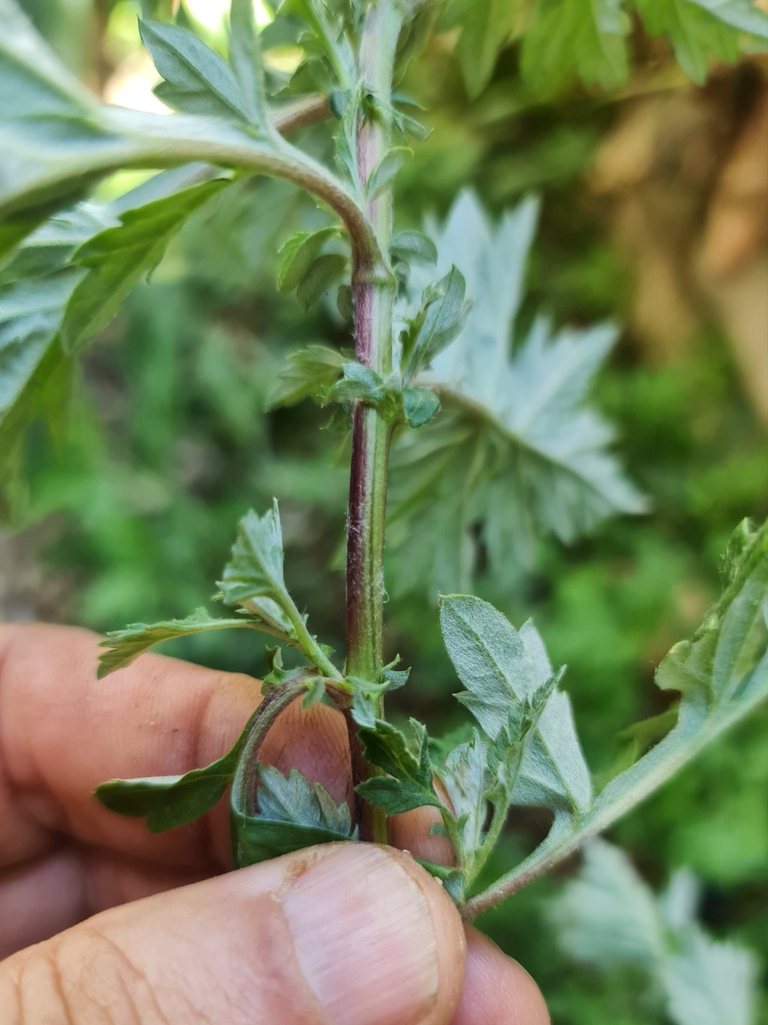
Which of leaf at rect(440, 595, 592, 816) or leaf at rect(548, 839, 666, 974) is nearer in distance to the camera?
leaf at rect(440, 595, 592, 816)

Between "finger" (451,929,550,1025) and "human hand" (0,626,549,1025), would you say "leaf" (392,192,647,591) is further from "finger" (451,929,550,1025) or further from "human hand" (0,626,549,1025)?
"finger" (451,929,550,1025)

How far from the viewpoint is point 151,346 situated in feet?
7.75

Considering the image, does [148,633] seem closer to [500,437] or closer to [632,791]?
[632,791]

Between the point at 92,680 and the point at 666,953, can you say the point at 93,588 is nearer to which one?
the point at 92,680

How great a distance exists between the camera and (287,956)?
591mm

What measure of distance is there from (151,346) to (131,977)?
2.02m

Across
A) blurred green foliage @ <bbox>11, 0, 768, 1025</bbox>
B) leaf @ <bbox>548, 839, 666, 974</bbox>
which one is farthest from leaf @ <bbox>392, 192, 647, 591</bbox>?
blurred green foliage @ <bbox>11, 0, 768, 1025</bbox>

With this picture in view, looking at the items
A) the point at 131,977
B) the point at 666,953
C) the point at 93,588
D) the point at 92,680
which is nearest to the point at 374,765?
the point at 131,977

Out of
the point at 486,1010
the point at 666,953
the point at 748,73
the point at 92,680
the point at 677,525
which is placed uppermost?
the point at 748,73

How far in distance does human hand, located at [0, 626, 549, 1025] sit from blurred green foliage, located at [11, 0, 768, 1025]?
794mm

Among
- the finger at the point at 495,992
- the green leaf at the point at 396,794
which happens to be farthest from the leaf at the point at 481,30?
the finger at the point at 495,992

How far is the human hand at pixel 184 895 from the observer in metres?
0.58

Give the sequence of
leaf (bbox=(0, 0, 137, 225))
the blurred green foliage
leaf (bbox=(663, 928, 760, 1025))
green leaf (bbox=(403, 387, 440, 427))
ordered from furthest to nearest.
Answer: the blurred green foliage, leaf (bbox=(663, 928, 760, 1025)), green leaf (bbox=(403, 387, 440, 427)), leaf (bbox=(0, 0, 137, 225))

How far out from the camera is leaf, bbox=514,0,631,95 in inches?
25.8
